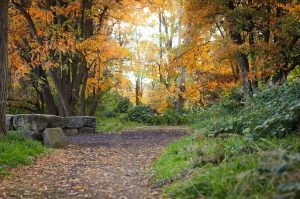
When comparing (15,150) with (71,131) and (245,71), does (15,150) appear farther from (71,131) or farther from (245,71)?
(245,71)

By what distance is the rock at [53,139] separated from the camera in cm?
958

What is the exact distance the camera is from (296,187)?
8.66 feet

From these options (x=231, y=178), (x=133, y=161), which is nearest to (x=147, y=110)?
(x=133, y=161)

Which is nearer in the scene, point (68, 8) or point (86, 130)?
point (68, 8)

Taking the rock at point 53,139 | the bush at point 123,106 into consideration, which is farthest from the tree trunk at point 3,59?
the bush at point 123,106

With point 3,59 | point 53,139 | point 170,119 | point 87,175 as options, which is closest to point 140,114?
point 170,119

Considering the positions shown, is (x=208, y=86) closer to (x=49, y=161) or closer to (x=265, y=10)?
(x=265, y=10)

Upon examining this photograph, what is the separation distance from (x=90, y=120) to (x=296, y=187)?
40.1 ft

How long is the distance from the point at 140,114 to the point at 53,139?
37.2 ft

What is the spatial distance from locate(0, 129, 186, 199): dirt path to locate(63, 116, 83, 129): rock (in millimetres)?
4229

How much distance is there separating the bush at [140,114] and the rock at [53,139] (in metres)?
10.4

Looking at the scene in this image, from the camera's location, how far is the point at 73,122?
551 inches

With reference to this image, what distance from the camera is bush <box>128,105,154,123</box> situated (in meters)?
20.5

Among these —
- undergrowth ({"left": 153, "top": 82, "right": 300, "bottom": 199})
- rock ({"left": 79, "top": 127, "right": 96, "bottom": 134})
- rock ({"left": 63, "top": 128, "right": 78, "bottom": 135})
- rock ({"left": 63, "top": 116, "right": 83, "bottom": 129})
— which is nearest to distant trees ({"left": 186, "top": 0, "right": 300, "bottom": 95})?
undergrowth ({"left": 153, "top": 82, "right": 300, "bottom": 199})
